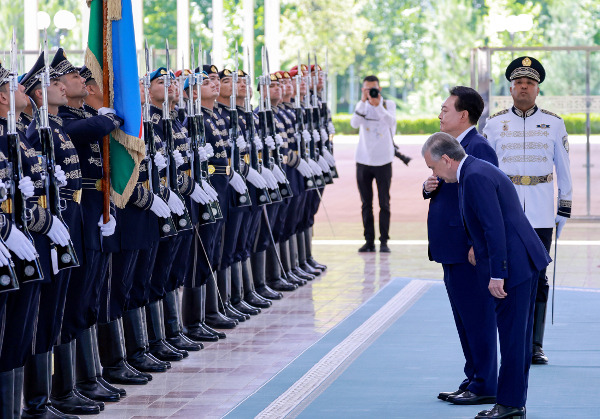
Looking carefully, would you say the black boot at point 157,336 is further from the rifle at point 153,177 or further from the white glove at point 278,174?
the white glove at point 278,174

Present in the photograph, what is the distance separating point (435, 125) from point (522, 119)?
32.5 meters

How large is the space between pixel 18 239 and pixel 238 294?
384 cm

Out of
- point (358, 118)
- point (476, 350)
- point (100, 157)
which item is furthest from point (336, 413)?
point (358, 118)

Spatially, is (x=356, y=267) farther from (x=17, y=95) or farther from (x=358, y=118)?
(x=17, y=95)

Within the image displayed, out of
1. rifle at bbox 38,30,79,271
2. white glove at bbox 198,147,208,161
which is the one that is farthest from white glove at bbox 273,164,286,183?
rifle at bbox 38,30,79,271

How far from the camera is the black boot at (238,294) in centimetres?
870

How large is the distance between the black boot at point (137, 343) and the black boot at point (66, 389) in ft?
2.93

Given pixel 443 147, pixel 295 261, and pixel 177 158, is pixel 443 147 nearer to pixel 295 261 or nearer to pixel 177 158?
pixel 177 158

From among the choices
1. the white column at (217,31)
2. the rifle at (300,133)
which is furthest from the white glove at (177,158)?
the white column at (217,31)

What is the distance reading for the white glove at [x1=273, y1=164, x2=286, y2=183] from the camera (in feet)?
30.4

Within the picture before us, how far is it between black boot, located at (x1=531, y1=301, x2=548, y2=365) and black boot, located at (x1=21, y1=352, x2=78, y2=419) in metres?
2.75

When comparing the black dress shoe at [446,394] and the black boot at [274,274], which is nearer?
the black dress shoe at [446,394]

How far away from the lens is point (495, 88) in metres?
14.7

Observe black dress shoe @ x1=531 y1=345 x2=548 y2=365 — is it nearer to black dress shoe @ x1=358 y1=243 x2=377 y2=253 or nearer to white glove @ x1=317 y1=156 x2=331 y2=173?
white glove @ x1=317 y1=156 x2=331 y2=173
